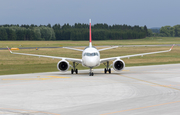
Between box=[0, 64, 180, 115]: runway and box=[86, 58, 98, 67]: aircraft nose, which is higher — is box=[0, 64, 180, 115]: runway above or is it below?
below

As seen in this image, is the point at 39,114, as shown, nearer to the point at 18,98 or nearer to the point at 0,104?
the point at 0,104

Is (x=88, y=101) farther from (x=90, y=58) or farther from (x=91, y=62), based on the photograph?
(x=90, y=58)

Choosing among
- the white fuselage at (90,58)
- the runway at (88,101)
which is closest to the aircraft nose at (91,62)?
the white fuselage at (90,58)

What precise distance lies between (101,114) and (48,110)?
9.61ft

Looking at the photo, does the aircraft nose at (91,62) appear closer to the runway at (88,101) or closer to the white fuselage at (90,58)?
the white fuselage at (90,58)

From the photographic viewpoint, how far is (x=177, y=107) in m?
16.7

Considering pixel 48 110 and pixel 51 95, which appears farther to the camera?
pixel 51 95

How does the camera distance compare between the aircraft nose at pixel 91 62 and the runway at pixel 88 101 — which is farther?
the aircraft nose at pixel 91 62

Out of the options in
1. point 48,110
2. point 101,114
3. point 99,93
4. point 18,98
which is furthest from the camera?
point 99,93

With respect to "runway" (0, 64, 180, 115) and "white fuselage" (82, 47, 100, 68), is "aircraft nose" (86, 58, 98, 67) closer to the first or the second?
"white fuselage" (82, 47, 100, 68)

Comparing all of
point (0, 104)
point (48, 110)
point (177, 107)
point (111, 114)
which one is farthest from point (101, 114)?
point (0, 104)

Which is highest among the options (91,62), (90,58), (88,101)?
(90,58)

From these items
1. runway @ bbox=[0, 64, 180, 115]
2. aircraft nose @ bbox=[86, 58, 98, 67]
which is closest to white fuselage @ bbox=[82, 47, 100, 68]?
aircraft nose @ bbox=[86, 58, 98, 67]

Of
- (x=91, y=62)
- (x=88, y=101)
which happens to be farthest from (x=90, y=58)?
(x=88, y=101)
